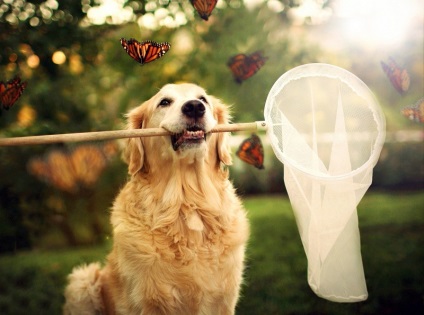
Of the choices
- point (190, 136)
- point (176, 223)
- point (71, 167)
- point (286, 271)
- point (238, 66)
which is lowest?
point (286, 271)

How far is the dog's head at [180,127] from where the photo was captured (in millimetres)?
2691

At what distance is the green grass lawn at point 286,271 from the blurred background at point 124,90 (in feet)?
0.06

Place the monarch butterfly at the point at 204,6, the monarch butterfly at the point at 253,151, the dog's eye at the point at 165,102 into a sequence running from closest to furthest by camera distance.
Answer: the dog's eye at the point at 165,102, the monarch butterfly at the point at 204,6, the monarch butterfly at the point at 253,151

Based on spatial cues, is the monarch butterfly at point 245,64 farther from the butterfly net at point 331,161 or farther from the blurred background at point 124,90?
the butterfly net at point 331,161

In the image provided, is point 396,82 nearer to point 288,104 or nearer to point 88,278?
point 288,104

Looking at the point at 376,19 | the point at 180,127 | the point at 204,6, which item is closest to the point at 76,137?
the point at 180,127

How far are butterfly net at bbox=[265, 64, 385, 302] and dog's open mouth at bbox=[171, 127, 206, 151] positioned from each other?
393 mm

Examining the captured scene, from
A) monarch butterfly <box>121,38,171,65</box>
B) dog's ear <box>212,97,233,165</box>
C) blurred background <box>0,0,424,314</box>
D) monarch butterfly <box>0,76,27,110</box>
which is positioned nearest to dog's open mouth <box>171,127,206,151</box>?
dog's ear <box>212,97,233,165</box>

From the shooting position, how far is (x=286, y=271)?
15.7 ft

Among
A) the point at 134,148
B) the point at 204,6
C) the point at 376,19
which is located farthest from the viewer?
the point at 376,19

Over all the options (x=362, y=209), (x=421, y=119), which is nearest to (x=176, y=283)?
(x=421, y=119)

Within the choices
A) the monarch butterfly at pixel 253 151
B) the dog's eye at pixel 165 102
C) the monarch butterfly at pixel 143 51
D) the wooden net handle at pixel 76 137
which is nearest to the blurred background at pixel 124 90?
the monarch butterfly at pixel 253 151

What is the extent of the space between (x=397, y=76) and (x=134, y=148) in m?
2.51

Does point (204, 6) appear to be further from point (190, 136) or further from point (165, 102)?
point (190, 136)
